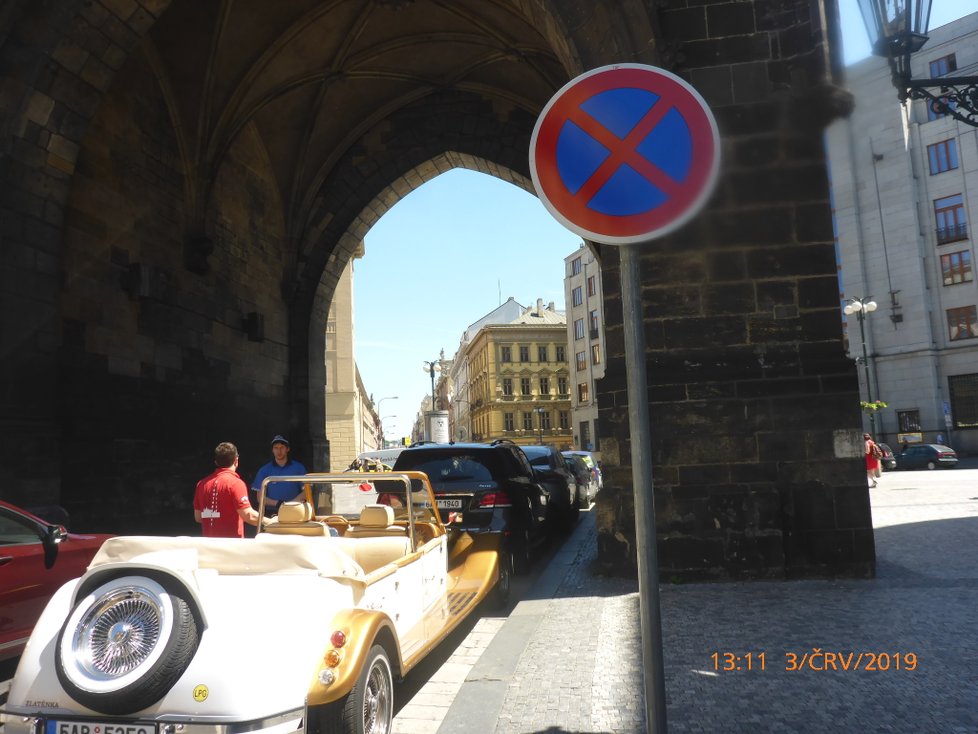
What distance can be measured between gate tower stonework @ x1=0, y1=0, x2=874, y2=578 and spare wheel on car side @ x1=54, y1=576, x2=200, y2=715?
485 cm

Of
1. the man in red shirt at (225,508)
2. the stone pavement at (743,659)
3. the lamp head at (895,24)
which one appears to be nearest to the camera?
the stone pavement at (743,659)

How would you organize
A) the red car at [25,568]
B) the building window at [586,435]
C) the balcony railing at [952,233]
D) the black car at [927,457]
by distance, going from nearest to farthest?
the red car at [25,568] → the black car at [927,457] → the balcony railing at [952,233] → the building window at [586,435]

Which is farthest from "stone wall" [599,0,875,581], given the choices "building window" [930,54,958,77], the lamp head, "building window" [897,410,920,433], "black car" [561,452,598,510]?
"building window" [930,54,958,77]

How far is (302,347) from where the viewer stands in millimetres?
17047

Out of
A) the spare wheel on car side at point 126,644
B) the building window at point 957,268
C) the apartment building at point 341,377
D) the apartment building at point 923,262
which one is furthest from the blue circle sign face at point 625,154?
the building window at point 957,268

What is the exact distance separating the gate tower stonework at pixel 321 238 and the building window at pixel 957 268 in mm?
29583

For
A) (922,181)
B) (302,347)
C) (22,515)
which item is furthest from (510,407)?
(22,515)

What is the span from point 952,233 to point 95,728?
42675 mm

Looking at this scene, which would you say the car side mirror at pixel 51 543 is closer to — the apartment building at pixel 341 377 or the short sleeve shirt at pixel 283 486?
the short sleeve shirt at pixel 283 486

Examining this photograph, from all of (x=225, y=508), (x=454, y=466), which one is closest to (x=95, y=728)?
(x=225, y=508)

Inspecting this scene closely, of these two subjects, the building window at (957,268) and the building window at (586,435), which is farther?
the building window at (586,435)

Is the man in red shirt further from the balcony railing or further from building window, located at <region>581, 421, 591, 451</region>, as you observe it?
building window, located at <region>581, 421, 591, 451</region>

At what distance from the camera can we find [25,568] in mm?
5141

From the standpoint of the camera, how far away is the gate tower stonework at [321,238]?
22.3 feet
